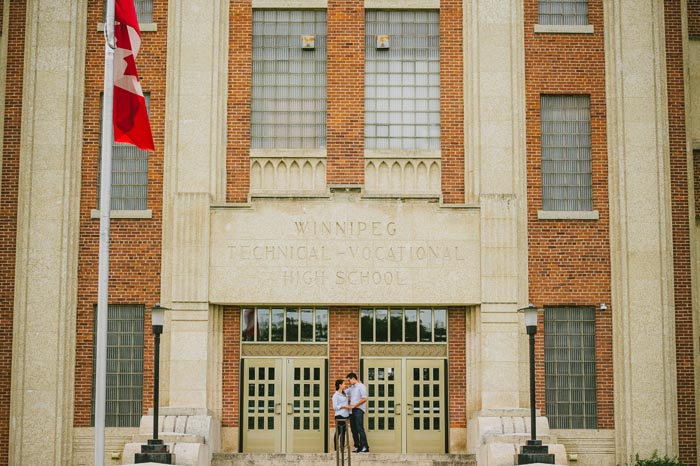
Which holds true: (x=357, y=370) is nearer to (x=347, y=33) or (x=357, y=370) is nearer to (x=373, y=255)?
(x=373, y=255)

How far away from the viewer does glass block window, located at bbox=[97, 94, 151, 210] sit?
25.1m

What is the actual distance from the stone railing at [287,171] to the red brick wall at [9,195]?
5.81 metres

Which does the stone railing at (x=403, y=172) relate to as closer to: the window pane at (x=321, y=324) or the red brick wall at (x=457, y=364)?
the red brick wall at (x=457, y=364)

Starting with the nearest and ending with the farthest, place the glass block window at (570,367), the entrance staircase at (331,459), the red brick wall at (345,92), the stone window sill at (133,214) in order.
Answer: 1. the entrance staircase at (331,459)
2. the glass block window at (570,367)
3. the stone window sill at (133,214)
4. the red brick wall at (345,92)

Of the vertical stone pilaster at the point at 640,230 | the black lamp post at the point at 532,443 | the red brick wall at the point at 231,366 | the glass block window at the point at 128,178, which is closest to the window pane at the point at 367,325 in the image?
the red brick wall at the point at 231,366

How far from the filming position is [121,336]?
2470 cm

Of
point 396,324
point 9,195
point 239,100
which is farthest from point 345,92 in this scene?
point 9,195

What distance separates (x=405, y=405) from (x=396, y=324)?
198 centimetres

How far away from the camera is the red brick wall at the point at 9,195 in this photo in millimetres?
24172

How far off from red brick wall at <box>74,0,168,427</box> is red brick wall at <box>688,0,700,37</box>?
43.1 ft

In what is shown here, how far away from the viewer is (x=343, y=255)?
24.5 meters

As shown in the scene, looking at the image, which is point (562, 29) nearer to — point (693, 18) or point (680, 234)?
point (693, 18)

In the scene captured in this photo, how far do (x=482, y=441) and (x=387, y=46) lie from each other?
9933mm

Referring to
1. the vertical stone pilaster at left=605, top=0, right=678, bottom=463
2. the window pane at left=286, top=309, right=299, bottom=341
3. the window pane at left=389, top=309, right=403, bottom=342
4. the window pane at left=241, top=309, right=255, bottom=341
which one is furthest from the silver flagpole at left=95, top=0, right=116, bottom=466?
the vertical stone pilaster at left=605, top=0, right=678, bottom=463
